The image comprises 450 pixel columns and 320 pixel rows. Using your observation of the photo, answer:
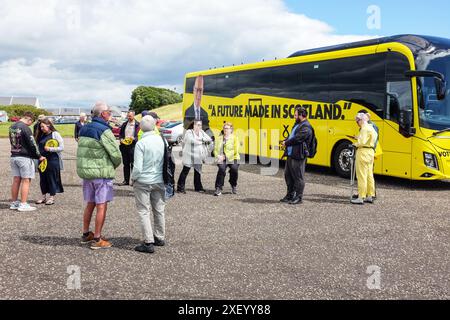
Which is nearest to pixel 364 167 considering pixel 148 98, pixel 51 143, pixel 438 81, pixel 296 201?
pixel 296 201

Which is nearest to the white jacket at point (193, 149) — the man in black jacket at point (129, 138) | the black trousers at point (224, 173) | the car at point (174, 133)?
→ the black trousers at point (224, 173)

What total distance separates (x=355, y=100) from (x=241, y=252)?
7.75 metres

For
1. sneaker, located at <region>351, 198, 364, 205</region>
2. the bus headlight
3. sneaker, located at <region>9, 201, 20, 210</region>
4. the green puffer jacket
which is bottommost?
sneaker, located at <region>351, 198, 364, 205</region>

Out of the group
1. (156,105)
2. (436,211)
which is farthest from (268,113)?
(156,105)

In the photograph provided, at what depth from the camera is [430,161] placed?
10617 millimetres

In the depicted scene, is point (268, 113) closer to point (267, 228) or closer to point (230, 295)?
point (267, 228)

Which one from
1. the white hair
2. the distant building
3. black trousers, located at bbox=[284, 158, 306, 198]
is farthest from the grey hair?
the distant building

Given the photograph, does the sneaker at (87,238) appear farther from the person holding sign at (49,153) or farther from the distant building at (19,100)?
the distant building at (19,100)

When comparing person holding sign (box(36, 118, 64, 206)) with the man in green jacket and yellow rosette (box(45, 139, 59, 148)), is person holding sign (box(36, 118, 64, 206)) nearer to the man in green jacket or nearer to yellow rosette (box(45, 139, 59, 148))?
yellow rosette (box(45, 139, 59, 148))

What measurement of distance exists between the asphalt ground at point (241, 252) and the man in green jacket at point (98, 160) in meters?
0.61

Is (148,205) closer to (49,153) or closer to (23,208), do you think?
(23,208)

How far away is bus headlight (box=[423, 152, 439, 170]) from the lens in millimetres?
10586

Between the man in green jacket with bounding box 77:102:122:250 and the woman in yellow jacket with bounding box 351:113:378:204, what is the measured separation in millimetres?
5122
